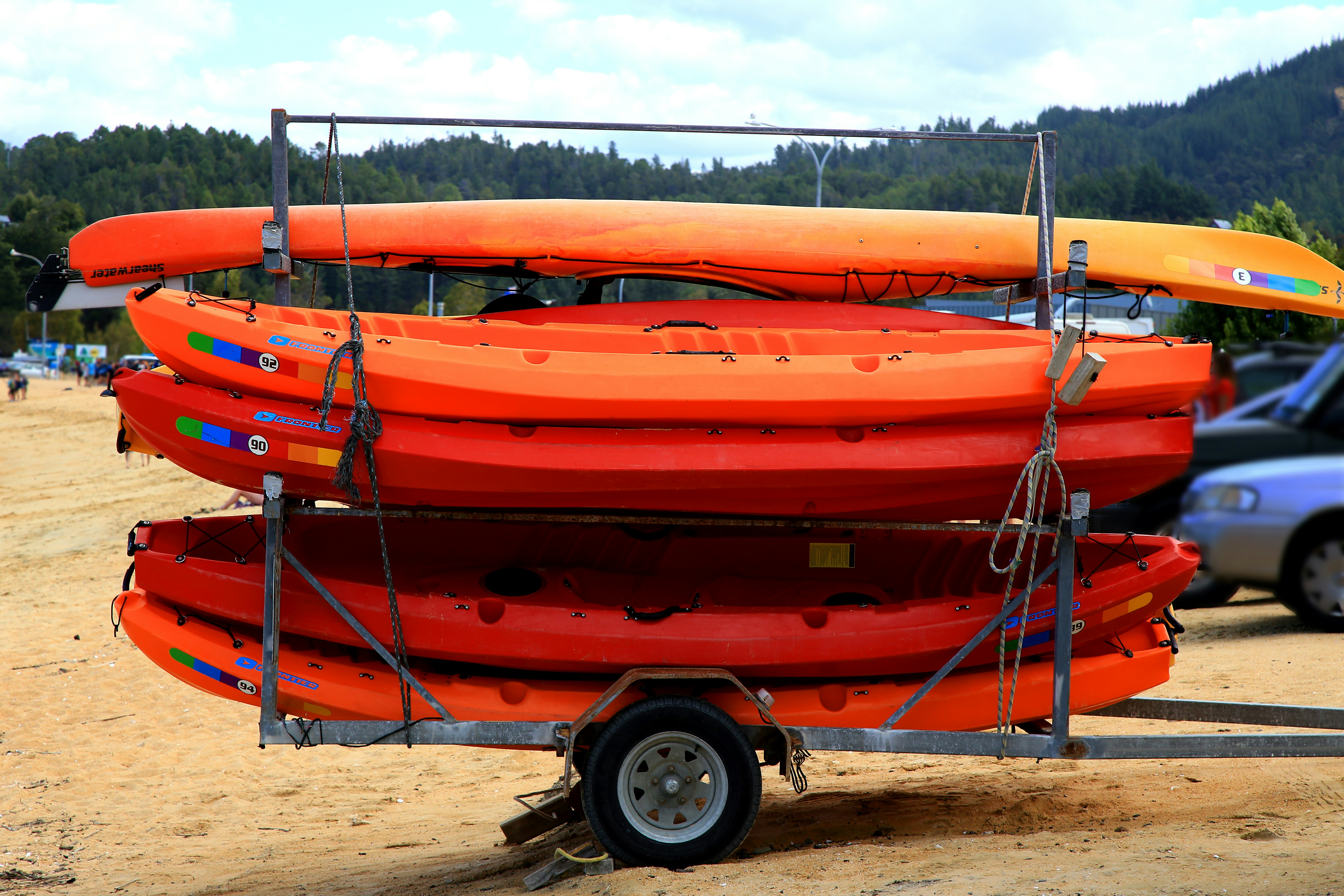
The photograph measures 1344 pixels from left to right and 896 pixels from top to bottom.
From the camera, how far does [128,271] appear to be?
4.80 m

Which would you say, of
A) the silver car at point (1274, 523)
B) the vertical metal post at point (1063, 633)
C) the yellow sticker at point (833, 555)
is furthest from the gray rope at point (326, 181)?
the silver car at point (1274, 523)

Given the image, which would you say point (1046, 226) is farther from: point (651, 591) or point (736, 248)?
point (651, 591)

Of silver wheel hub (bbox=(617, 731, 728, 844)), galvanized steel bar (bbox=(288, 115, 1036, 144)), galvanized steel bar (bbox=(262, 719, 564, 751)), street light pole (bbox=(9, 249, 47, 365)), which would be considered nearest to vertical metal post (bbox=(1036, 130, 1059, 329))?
galvanized steel bar (bbox=(288, 115, 1036, 144))

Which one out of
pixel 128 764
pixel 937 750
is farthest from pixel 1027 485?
pixel 128 764

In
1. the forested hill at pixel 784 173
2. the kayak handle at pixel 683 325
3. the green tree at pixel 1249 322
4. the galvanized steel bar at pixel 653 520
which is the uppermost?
the forested hill at pixel 784 173

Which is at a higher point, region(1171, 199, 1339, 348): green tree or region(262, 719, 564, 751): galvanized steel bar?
region(1171, 199, 1339, 348): green tree

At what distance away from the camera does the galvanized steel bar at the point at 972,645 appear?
13.5 ft

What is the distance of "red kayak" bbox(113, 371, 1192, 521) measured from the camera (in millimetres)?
4070

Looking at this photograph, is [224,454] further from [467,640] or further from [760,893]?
[760,893]

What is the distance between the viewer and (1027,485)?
4.21m

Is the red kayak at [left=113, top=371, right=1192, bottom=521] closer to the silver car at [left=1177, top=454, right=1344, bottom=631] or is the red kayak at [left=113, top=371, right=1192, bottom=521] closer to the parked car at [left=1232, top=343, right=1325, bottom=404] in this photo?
the silver car at [left=1177, top=454, right=1344, bottom=631]

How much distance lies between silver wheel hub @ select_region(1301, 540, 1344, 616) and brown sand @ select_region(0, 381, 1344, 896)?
2.42 metres

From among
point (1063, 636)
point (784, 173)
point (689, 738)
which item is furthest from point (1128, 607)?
point (784, 173)

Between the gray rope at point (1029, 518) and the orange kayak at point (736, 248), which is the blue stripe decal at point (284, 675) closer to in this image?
the orange kayak at point (736, 248)
